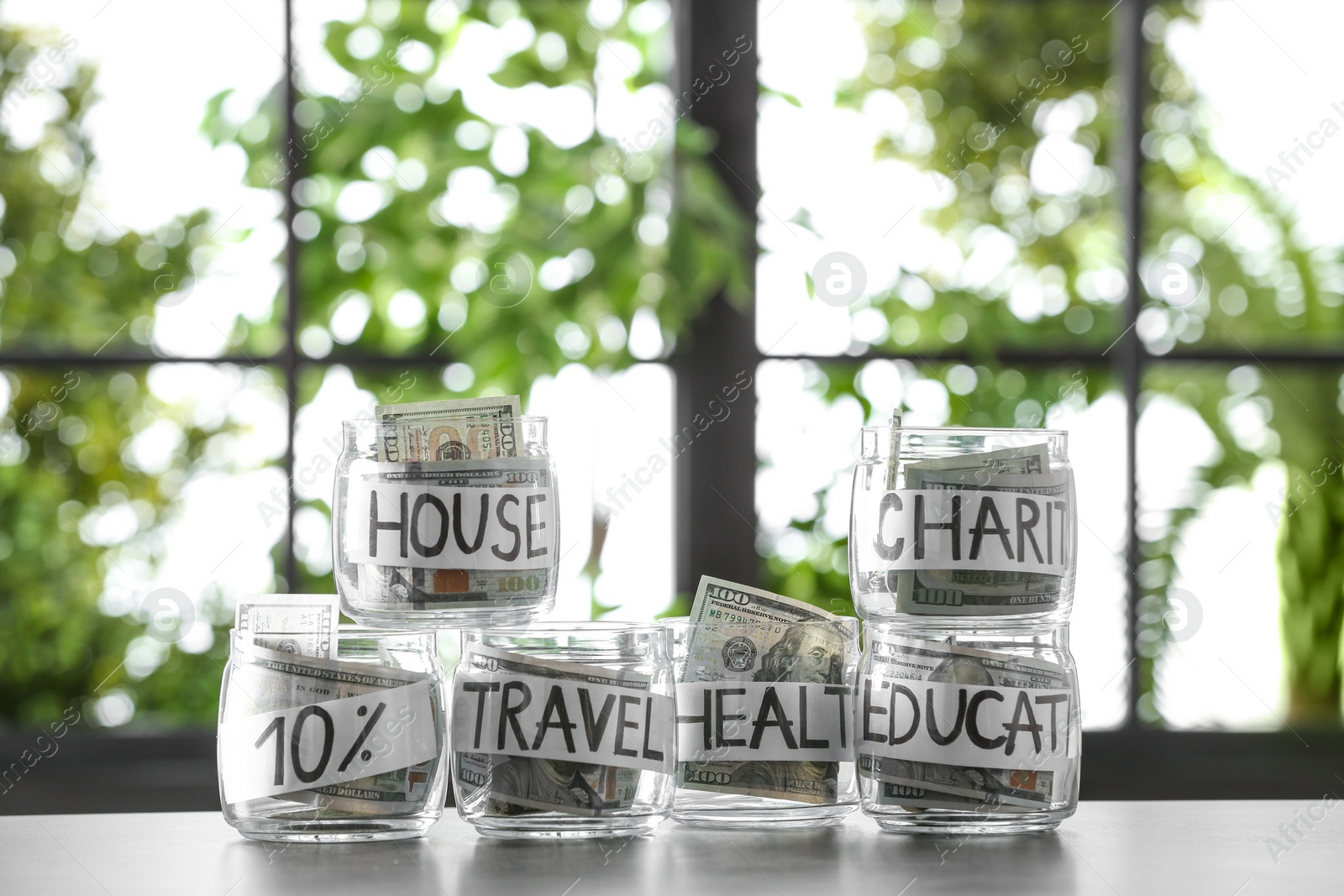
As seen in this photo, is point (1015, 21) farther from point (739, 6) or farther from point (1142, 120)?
point (739, 6)

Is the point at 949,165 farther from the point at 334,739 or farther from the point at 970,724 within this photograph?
the point at 334,739

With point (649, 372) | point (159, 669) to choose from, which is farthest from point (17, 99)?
point (649, 372)

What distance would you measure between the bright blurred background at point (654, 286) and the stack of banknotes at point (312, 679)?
1108 millimetres

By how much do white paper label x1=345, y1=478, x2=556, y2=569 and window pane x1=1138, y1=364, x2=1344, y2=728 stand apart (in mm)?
1571

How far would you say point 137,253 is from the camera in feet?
6.57

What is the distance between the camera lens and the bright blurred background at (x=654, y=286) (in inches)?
75.5

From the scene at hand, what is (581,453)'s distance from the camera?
6.45ft

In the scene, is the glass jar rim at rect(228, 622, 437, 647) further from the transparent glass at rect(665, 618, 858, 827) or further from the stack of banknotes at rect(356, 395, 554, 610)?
the transparent glass at rect(665, 618, 858, 827)

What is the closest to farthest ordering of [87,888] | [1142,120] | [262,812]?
[87,888]
[262,812]
[1142,120]

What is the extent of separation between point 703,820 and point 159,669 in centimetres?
147

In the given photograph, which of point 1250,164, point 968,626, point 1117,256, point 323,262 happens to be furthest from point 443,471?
point 1250,164

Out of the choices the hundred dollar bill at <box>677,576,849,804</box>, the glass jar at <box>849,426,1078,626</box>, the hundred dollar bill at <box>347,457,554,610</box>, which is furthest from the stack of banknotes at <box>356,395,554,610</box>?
the glass jar at <box>849,426,1078,626</box>

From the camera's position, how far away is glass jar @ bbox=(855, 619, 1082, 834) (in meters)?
0.75

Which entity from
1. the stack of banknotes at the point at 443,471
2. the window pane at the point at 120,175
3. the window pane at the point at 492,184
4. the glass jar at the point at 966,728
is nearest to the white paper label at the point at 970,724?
the glass jar at the point at 966,728
